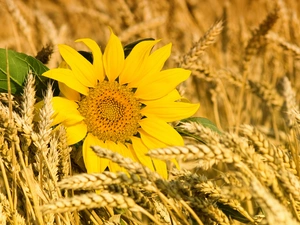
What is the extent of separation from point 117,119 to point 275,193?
1.29 ft

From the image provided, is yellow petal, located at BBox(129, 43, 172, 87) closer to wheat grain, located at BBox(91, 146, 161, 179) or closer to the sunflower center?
the sunflower center

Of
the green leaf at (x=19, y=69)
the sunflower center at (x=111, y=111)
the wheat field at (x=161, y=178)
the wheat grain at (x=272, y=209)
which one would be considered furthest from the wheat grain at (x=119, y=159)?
the green leaf at (x=19, y=69)

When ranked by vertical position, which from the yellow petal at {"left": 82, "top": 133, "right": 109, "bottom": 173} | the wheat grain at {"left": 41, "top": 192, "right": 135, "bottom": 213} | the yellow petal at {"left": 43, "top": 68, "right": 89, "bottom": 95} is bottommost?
the wheat grain at {"left": 41, "top": 192, "right": 135, "bottom": 213}

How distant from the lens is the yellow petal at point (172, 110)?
1.09 meters

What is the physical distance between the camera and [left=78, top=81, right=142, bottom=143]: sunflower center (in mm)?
1089

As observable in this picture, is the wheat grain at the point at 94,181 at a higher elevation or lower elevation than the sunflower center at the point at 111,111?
lower

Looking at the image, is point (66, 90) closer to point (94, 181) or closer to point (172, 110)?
point (172, 110)

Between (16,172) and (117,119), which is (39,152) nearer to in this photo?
(16,172)

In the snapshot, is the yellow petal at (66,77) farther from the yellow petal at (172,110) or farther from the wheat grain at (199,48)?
the wheat grain at (199,48)

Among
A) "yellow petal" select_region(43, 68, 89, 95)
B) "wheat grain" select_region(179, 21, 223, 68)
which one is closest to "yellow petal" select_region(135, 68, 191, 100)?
"yellow petal" select_region(43, 68, 89, 95)

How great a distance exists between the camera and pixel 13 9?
175cm

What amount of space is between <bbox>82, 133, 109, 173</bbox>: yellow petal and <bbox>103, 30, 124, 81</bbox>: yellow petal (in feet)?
0.43

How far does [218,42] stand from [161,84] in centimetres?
175

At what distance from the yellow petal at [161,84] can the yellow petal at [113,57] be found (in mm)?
57
